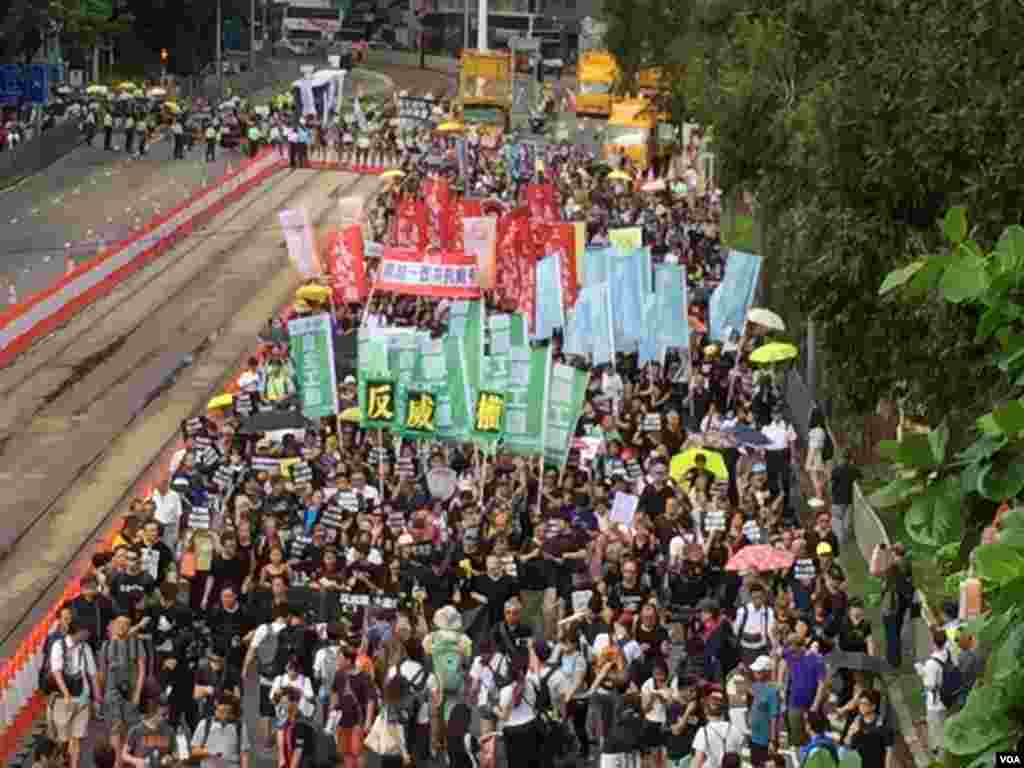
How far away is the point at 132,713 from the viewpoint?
20.0m

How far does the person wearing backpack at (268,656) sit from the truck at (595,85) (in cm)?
7468

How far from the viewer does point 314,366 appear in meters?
26.8

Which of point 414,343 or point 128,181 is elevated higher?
point 414,343

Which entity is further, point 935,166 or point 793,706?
point 935,166

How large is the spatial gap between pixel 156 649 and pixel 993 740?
1425cm

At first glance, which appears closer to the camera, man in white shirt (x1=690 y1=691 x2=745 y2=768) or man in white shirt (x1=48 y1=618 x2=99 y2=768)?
man in white shirt (x1=690 y1=691 x2=745 y2=768)

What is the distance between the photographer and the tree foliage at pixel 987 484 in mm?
6570

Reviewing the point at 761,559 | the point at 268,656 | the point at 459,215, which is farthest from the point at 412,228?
the point at 268,656

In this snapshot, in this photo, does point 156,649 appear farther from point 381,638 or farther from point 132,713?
point 381,638

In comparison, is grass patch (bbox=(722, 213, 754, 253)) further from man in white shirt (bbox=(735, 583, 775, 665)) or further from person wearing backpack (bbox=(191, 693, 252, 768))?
person wearing backpack (bbox=(191, 693, 252, 768))

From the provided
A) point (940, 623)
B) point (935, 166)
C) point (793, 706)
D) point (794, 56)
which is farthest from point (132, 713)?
point (794, 56)

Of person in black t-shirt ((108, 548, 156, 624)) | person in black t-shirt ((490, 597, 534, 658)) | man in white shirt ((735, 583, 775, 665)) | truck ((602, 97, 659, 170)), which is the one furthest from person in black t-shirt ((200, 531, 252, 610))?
truck ((602, 97, 659, 170))

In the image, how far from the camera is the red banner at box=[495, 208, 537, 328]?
1341 inches

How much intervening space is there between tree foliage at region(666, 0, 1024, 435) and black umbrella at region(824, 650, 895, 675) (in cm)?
284
